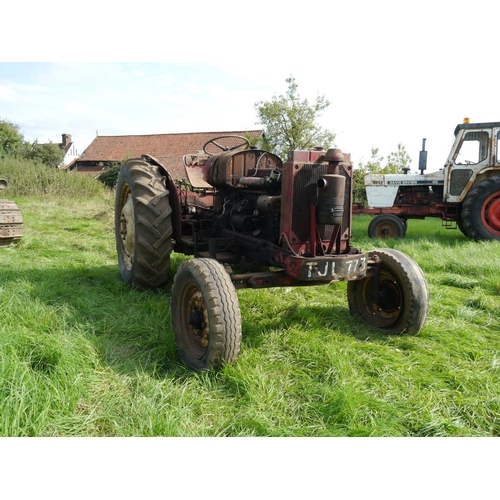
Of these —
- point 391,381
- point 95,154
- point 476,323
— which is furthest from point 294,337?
point 95,154

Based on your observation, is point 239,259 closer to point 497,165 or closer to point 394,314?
point 394,314

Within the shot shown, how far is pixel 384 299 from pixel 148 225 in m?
2.23

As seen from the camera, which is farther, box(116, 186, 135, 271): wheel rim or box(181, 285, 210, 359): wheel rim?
box(116, 186, 135, 271): wheel rim

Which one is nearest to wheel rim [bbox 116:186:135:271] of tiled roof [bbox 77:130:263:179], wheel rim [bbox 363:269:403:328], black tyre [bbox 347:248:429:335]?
black tyre [bbox 347:248:429:335]

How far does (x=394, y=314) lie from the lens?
3650mm

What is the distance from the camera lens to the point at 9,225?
22.7 feet

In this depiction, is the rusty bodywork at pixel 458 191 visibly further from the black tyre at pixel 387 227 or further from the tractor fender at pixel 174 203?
the tractor fender at pixel 174 203

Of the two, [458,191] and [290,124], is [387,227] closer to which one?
[458,191]

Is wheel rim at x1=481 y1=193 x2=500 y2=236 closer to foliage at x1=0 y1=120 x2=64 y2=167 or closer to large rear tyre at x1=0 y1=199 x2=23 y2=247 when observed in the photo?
large rear tyre at x1=0 y1=199 x2=23 y2=247

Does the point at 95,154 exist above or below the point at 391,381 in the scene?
above

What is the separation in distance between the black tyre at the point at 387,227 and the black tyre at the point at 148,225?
6.21m

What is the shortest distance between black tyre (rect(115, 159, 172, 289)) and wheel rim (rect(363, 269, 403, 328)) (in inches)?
76.3

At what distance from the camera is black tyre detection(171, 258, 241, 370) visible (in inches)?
110

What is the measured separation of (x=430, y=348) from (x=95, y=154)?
107ft
